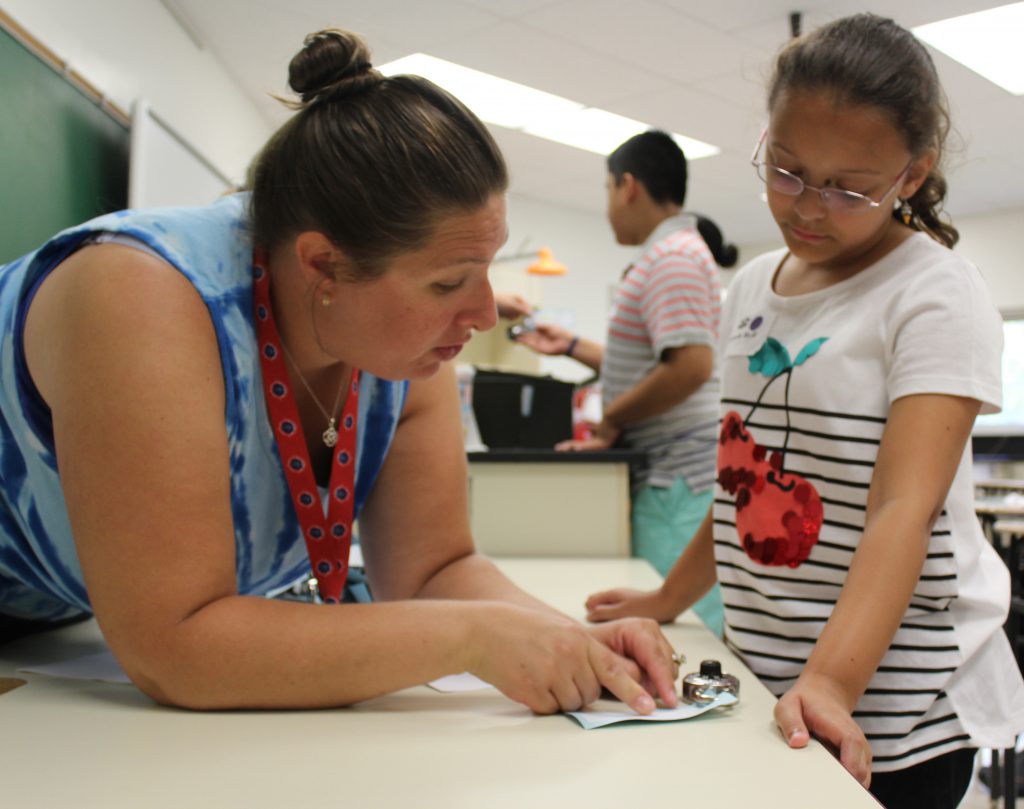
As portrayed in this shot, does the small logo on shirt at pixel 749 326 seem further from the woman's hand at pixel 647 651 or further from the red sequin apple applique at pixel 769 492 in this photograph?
the woman's hand at pixel 647 651

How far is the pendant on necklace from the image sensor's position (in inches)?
40.7

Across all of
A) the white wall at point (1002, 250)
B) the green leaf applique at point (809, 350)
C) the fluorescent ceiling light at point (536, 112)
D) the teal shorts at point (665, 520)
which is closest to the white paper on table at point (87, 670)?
the green leaf applique at point (809, 350)

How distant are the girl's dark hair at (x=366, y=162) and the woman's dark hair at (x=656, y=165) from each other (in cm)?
166

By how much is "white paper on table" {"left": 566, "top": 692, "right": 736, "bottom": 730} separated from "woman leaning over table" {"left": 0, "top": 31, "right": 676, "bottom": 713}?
0.01m

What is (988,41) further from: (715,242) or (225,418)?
(225,418)

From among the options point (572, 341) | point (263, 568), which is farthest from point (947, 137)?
point (572, 341)

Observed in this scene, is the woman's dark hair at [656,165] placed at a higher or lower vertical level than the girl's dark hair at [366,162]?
higher

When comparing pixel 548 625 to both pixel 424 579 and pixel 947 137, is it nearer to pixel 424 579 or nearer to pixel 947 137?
pixel 424 579

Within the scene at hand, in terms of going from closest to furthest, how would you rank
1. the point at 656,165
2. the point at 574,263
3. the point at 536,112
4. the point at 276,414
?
the point at 276,414, the point at 656,165, the point at 536,112, the point at 574,263

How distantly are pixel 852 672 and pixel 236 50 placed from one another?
4407mm

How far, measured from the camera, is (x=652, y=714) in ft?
2.65

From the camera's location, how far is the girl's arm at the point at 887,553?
2.64ft

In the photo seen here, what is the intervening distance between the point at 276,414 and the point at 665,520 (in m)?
1.45

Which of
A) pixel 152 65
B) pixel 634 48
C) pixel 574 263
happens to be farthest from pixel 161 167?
pixel 574 263
